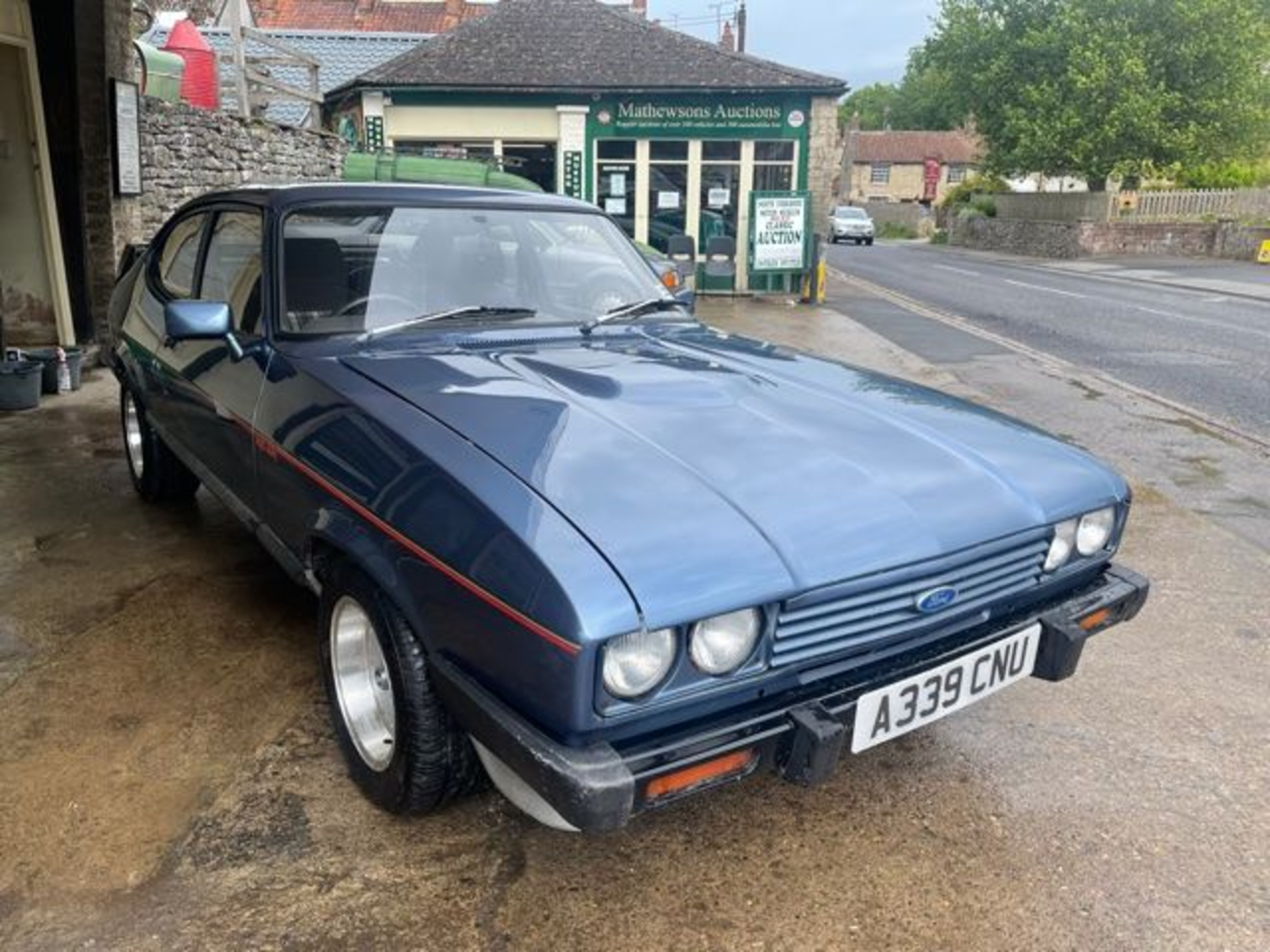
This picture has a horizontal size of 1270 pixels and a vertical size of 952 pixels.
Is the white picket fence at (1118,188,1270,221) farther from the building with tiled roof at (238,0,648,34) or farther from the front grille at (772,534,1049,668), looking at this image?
the front grille at (772,534,1049,668)

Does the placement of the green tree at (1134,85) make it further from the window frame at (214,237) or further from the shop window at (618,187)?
the window frame at (214,237)

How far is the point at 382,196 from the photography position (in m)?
3.52

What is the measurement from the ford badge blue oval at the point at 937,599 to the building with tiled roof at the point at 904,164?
245 ft

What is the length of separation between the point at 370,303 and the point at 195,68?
11.6m

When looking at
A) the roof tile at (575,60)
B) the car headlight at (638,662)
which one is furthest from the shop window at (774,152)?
the car headlight at (638,662)

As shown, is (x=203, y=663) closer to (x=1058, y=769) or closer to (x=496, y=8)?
(x=1058, y=769)

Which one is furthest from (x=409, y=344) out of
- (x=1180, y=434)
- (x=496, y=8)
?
(x=496, y=8)

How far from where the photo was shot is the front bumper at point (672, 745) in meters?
1.86

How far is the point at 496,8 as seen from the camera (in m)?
19.0

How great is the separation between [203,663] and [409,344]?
131 centimetres

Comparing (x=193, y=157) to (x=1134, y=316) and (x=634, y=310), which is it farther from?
(x=1134, y=316)

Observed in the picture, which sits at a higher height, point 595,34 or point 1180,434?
point 595,34

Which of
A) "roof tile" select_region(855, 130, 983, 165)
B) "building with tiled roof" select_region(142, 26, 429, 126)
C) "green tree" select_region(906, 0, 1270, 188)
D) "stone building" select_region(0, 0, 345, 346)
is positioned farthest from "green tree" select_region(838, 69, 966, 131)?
"stone building" select_region(0, 0, 345, 346)

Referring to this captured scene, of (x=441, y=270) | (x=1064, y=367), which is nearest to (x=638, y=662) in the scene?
(x=441, y=270)
